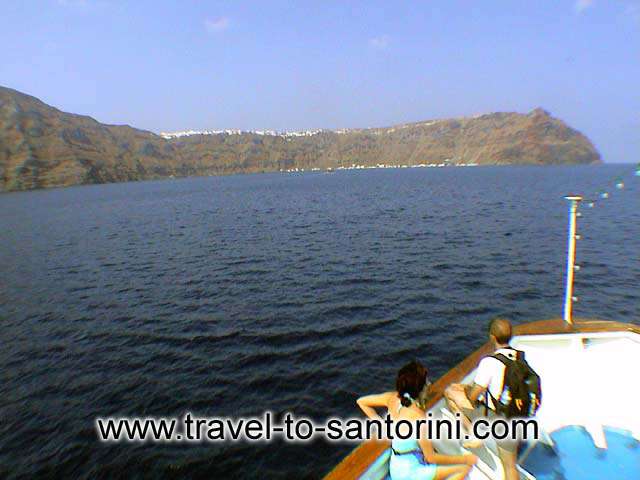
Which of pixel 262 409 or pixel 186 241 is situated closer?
pixel 262 409

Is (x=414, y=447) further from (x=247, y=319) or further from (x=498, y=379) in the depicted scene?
(x=247, y=319)

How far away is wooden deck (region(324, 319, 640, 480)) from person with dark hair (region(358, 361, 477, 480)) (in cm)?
38

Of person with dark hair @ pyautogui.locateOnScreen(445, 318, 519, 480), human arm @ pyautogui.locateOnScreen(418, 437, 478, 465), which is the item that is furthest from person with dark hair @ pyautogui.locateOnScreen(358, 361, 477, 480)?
person with dark hair @ pyautogui.locateOnScreen(445, 318, 519, 480)

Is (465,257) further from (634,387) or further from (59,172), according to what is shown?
(59,172)

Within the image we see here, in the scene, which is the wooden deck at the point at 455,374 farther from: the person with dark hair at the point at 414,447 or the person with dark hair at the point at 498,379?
the person with dark hair at the point at 498,379

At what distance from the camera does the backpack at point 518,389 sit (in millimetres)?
4484

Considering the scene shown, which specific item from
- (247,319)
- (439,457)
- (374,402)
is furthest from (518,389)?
(247,319)

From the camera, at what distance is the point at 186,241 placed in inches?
1449

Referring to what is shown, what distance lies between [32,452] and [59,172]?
21983 centimetres

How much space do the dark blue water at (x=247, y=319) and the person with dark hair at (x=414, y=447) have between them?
16.9ft

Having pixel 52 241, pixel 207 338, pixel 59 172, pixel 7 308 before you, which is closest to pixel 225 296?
pixel 207 338

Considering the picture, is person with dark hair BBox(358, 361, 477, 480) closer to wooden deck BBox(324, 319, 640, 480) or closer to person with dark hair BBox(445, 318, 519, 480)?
wooden deck BBox(324, 319, 640, 480)

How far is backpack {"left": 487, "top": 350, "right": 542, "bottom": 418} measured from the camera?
14.7 ft

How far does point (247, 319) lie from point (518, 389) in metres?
14.4
